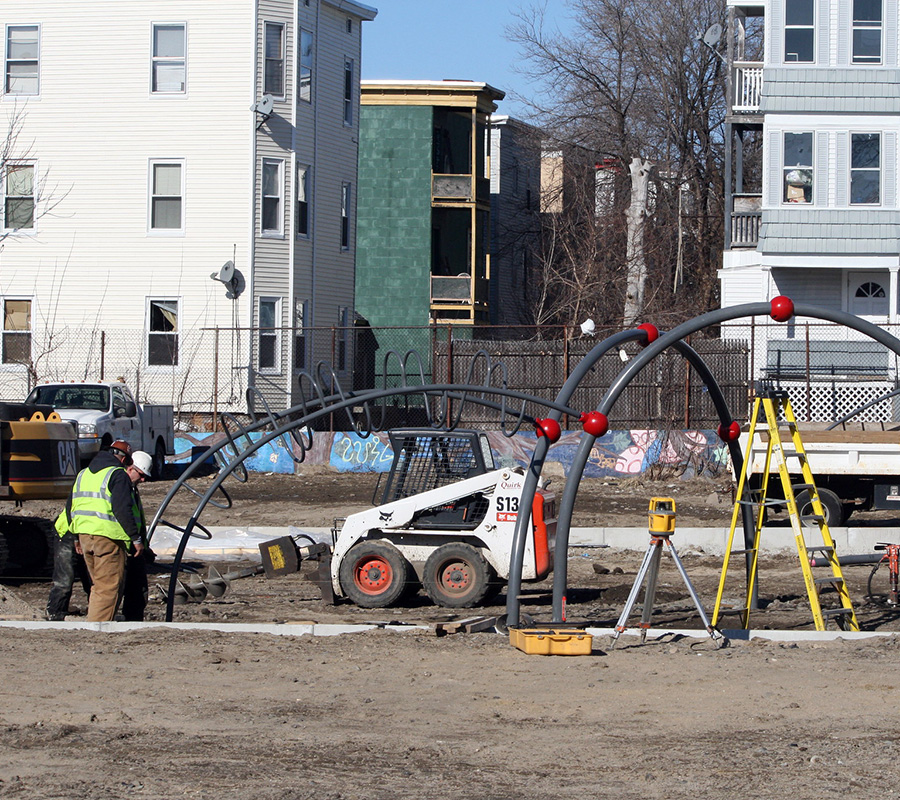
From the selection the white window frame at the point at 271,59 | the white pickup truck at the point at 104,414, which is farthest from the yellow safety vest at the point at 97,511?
the white window frame at the point at 271,59

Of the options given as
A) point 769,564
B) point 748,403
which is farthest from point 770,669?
point 748,403

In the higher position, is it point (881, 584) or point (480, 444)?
point (480, 444)

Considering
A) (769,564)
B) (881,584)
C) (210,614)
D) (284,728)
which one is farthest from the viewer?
(769,564)

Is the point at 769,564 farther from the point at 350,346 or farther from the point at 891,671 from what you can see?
the point at 350,346

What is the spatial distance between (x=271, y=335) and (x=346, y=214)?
5.68 meters

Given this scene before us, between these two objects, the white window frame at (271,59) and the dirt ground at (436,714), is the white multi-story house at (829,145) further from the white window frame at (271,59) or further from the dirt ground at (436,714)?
the dirt ground at (436,714)

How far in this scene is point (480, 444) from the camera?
1343cm

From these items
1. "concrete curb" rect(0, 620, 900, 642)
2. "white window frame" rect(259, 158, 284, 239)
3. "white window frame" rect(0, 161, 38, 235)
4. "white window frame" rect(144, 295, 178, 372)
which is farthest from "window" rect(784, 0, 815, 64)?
"concrete curb" rect(0, 620, 900, 642)

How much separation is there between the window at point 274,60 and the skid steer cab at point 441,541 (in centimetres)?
2112

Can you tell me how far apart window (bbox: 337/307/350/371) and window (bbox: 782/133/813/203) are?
12.1 meters

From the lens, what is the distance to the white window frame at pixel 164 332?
31906 mm

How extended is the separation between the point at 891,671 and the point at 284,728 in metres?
4.59

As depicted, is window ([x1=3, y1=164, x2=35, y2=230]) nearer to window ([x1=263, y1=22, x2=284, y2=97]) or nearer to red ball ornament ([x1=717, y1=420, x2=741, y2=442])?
window ([x1=263, y1=22, x2=284, y2=97])

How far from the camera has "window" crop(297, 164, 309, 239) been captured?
33.5 meters
